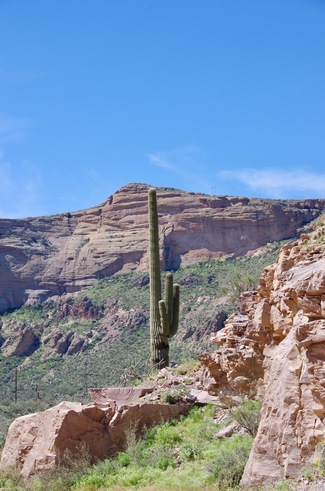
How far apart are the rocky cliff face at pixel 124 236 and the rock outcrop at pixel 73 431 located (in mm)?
85031

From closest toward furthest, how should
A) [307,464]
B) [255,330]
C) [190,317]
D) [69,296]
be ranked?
[307,464] → [255,330] → [190,317] → [69,296]

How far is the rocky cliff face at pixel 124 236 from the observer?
10469 cm

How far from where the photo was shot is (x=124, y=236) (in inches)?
4459

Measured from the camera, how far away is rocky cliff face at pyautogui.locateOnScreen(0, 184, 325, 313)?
105 metres

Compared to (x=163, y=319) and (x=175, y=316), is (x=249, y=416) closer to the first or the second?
(x=163, y=319)

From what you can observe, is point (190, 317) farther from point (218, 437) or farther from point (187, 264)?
point (218, 437)

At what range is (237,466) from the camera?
Answer: 1284 centimetres

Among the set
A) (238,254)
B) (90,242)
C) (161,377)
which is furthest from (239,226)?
(161,377)

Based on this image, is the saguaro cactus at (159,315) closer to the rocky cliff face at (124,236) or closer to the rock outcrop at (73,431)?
the rock outcrop at (73,431)

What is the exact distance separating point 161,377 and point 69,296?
8322 centimetres

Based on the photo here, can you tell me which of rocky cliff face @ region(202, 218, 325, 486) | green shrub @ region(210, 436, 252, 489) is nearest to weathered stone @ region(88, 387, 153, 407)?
green shrub @ region(210, 436, 252, 489)

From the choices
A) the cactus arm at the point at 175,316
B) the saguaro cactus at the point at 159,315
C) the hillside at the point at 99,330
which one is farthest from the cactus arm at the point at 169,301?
the hillside at the point at 99,330

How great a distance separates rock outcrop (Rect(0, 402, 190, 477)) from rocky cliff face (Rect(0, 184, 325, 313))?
279ft

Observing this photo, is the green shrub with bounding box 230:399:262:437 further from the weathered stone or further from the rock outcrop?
the weathered stone
